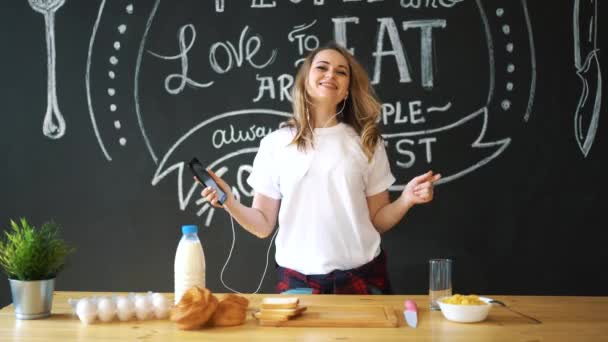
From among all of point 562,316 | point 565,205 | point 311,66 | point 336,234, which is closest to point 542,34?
point 565,205

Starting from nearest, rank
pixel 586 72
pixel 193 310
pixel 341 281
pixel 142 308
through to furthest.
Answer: pixel 193 310
pixel 142 308
pixel 341 281
pixel 586 72

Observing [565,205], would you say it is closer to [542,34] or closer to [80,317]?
[542,34]

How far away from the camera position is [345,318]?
1.55m

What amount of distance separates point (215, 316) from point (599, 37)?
222 centimetres

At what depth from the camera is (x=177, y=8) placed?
9.40 ft

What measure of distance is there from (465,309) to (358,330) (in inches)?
11.1

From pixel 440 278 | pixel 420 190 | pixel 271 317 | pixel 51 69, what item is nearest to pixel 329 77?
pixel 420 190

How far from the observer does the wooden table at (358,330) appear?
1.43 meters

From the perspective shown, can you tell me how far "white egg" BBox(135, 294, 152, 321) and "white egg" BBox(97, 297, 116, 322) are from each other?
60 mm

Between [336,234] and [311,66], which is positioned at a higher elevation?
[311,66]

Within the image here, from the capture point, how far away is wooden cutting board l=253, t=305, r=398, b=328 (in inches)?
60.2

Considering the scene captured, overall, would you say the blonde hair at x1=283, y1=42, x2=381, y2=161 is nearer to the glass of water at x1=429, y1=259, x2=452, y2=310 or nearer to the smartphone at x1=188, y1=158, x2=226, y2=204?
the smartphone at x1=188, y1=158, x2=226, y2=204

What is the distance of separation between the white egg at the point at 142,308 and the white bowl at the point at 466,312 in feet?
2.55

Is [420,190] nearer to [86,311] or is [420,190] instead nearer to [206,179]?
[206,179]
